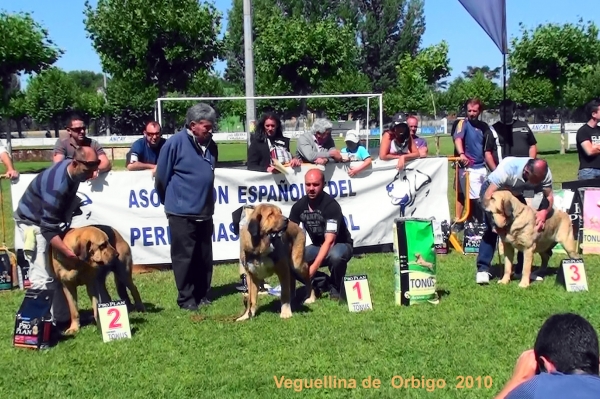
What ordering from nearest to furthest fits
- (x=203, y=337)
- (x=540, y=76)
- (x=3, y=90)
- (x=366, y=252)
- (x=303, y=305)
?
(x=203, y=337)
(x=303, y=305)
(x=366, y=252)
(x=3, y=90)
(x=540, y=76)

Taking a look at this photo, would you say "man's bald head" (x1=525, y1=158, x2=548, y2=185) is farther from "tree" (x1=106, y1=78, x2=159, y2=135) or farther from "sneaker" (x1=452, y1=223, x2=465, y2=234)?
"tree" (x1=106, y1=78, x2=159, y2=135)

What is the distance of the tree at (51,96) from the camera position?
143 feet

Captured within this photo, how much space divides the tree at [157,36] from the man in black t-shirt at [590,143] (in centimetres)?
1988

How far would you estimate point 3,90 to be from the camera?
2441cm

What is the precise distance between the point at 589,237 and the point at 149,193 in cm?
579

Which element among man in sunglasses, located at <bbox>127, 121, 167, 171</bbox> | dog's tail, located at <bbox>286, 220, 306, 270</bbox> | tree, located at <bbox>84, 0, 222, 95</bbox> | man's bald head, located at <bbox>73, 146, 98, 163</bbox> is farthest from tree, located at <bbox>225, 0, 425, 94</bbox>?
man's bald head, located at <bbox>73, 146, 98, 163</bbox>

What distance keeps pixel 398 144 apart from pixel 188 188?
394 cm

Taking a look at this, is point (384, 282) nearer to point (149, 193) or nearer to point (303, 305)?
point (303, 305)

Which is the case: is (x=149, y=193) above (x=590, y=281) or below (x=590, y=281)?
above

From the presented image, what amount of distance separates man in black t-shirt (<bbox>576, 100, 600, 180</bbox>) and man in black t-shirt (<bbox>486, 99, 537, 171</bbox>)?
694 millimetres

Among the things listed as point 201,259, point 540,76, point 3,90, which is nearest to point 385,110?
point 540,76

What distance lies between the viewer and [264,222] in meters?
5.78

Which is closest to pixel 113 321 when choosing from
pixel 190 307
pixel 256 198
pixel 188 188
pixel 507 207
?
pixel 190 307

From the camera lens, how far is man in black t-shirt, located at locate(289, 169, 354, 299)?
6719mm
